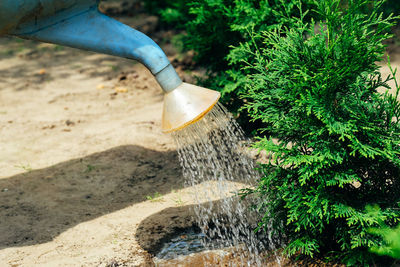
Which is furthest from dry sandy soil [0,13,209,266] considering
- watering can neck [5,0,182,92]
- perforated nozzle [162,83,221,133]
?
watering can neck [5,0,182,92]

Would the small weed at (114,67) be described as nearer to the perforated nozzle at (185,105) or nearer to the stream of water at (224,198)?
the stream of water at (224,198)

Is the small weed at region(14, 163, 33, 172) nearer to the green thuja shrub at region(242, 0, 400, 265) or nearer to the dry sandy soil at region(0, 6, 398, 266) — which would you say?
the dry sandy soil at region(0, 6, 398, 266)

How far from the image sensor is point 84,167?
5.16m

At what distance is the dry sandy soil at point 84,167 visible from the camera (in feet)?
13.2

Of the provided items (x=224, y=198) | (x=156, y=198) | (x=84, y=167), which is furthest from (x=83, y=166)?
(x=224, y=198)

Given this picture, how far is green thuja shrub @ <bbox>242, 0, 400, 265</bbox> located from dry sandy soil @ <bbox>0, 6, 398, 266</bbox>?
1276mm

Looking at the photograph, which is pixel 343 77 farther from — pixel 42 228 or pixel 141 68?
pixel 141 68

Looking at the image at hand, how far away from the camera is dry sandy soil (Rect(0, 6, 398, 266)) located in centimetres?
402

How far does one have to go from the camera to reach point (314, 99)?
3193mm

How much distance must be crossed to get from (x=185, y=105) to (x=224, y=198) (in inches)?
55.4

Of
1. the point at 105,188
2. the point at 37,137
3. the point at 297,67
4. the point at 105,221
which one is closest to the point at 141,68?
the point at 37,137

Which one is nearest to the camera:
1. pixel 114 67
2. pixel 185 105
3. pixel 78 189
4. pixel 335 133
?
pixel 335 133

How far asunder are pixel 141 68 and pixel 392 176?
202 inches

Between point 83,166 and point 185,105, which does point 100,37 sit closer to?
point 185,105
